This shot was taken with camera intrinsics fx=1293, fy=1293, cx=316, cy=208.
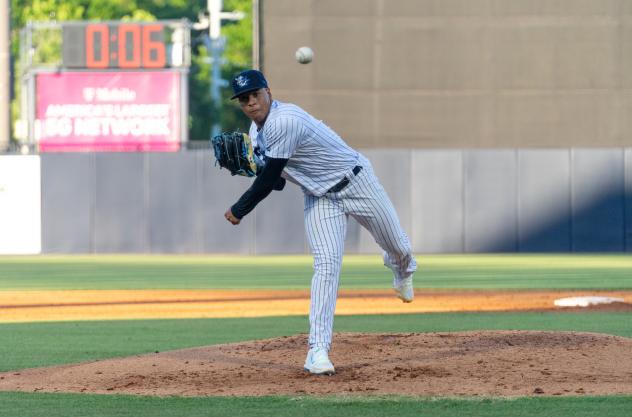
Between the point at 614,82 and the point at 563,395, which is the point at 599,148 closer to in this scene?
the point at 614,82

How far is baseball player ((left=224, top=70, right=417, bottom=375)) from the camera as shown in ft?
21.4

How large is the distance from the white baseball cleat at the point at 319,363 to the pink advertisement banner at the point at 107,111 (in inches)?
762

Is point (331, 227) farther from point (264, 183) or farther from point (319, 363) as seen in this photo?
point (319, 363)

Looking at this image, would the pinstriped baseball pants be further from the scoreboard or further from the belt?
the scoreboard

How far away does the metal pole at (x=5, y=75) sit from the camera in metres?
24.4

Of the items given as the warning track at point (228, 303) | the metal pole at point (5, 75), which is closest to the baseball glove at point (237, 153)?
the warning track at point (228, 303)

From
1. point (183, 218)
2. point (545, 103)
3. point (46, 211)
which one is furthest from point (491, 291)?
point (46, 211)

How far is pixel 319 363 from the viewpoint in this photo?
6664mm

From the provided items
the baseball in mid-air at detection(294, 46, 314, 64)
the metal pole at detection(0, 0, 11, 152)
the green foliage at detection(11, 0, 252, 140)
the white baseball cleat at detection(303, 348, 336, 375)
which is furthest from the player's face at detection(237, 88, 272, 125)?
the green foliage at detection(11, 0, 252, 140)

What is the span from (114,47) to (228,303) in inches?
548

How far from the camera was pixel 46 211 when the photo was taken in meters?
24.0

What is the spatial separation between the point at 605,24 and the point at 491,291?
28.4ft

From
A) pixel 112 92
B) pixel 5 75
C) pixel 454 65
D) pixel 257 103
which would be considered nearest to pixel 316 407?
pixel 257 103

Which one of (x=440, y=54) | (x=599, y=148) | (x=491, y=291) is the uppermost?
(x=440, y=54)
